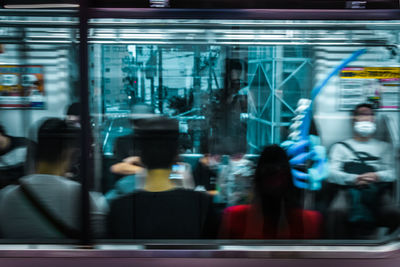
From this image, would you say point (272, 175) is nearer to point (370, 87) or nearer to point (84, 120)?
point (370, 87)

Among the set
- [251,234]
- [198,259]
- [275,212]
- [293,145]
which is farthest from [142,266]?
[293,145]

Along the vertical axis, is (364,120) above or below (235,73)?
below

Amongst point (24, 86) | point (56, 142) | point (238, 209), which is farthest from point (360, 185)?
point (24, 86)

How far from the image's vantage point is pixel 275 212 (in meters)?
2.77

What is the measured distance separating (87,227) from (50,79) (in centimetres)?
84

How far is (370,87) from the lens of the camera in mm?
2695

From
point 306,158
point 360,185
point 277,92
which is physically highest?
point 277,92

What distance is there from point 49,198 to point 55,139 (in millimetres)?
338

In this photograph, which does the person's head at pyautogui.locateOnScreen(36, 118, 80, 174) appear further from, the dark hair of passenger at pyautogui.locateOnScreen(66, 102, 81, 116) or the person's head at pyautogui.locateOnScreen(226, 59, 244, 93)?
the person's head at pyautogui.locateOnScreen(226, 59, 244, 93)

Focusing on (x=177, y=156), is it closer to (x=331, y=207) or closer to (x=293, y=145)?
(x=293, y=145)

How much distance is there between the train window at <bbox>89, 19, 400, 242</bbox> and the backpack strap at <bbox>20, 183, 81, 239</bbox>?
0.21 m

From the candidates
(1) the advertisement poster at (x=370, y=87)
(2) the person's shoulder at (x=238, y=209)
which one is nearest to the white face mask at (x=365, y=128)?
(1) the advertisement poster at (x=370, y=87)

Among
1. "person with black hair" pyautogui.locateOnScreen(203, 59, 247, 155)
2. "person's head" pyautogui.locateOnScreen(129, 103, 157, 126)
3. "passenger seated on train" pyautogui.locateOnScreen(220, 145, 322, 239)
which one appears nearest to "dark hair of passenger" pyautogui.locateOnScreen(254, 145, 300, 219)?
"passenger seated on train" pyautogui.locateOnScreen(220, 145, 322, 239)

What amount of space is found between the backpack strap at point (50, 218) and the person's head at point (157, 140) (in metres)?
0.55
